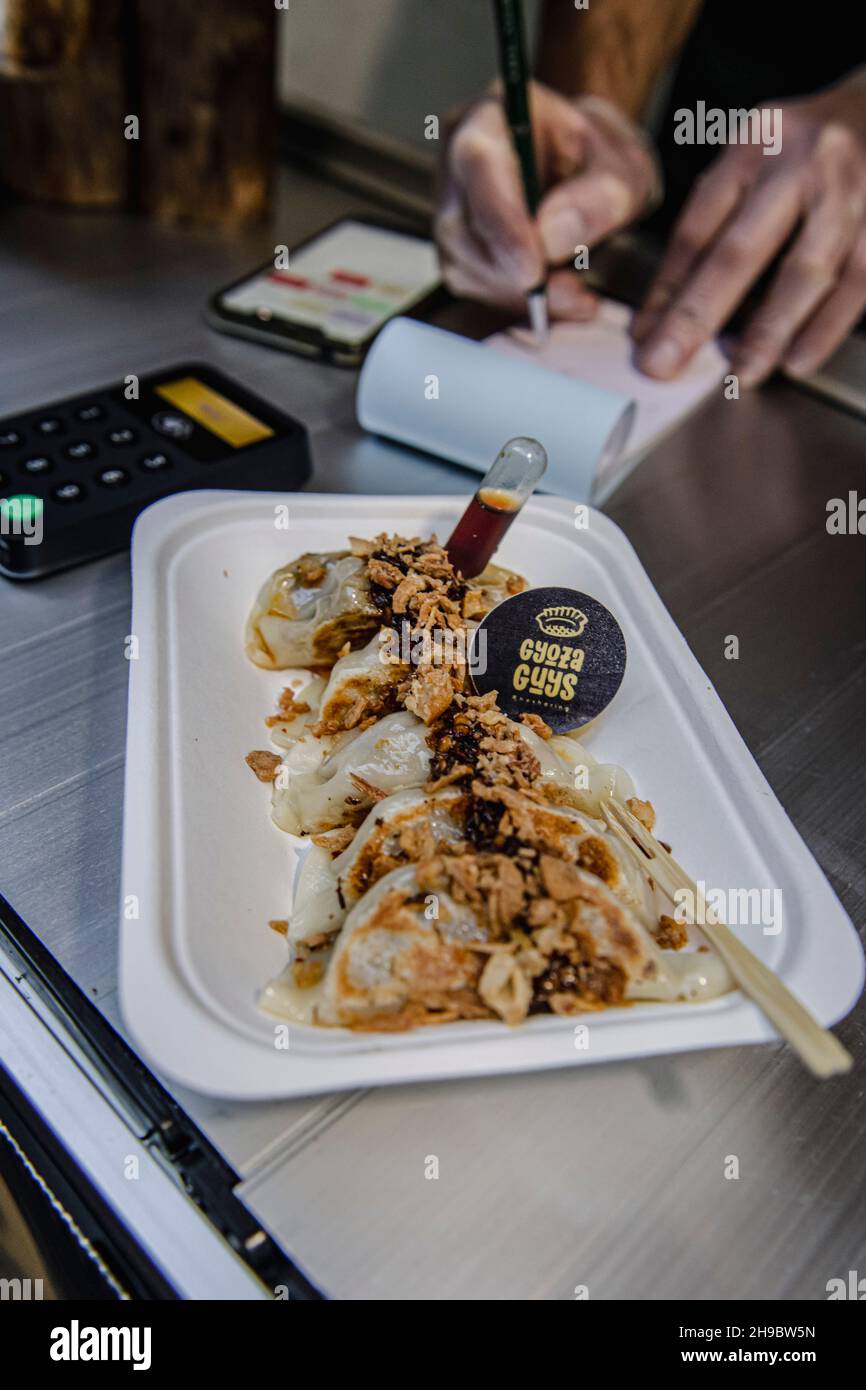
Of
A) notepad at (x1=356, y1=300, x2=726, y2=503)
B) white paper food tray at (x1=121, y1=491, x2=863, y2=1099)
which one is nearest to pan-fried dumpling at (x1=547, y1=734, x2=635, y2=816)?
white paper food tray at (x1=121, y1=491, x2=863, y2=1099)

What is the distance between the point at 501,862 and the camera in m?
0.90

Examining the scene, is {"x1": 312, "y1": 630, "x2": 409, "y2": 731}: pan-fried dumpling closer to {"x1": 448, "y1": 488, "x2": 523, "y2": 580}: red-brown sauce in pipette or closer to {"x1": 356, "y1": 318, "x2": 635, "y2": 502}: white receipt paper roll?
{"x1": 448, "y1": 488, "x2": 523, "y2": 580}: red-brown sauce in pipette

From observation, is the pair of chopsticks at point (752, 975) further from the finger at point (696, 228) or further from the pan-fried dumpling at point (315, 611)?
the finger at point (696, 228)

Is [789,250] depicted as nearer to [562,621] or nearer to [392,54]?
[562,621]

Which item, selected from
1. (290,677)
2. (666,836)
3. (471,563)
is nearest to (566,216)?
(471,563)

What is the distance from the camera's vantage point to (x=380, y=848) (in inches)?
38.4

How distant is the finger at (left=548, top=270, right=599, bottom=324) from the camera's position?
1.96 meters

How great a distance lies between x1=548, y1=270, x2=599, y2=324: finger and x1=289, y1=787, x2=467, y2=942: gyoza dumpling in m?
1.27

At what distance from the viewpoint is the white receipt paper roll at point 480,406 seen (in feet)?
4.97

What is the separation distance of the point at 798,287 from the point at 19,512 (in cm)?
135

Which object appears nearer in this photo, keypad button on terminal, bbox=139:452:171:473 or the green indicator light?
the green indicator light

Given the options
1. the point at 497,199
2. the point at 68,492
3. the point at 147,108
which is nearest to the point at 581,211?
the point at 497,199

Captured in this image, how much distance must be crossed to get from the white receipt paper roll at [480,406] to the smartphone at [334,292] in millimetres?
227
